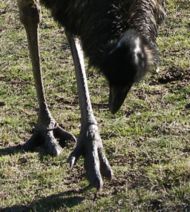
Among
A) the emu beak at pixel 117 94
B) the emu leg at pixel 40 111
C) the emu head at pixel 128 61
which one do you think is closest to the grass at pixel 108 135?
the emu leg at pixel 40 111

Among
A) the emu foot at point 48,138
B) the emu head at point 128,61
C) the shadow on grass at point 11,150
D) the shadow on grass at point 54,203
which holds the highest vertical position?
the emu head at point 128,61

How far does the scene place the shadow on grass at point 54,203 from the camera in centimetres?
403

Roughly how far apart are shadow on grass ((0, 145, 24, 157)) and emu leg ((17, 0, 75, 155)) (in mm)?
41

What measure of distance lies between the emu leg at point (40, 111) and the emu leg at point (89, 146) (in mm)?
442

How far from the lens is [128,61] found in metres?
3.50

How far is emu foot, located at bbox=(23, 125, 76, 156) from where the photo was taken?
4.80 m

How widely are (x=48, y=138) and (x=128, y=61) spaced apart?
60.2 inches

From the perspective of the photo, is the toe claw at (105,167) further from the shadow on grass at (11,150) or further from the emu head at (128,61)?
the shadow on grass at (11,150)

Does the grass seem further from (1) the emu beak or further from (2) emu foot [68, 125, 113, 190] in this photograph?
(1) the emu beak

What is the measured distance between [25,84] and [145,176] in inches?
79.8

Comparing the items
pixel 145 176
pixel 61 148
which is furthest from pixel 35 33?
pixel 145 176

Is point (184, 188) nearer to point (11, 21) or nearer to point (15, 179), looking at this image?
point (15, 179)

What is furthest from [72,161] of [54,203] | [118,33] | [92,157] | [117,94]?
[118,33]

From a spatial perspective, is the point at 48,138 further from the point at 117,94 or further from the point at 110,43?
the point at 110,43
